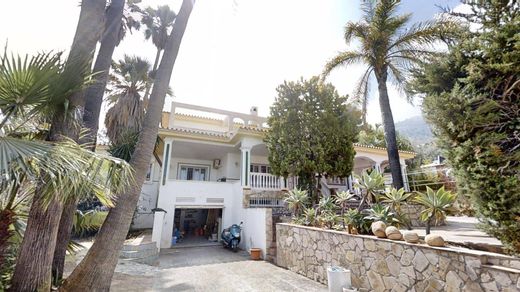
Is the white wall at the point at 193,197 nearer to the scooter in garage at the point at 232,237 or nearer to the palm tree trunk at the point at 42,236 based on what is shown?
the scooter in garage at the point at 232,237

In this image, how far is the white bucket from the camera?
5.58m

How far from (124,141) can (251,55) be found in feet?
26.4

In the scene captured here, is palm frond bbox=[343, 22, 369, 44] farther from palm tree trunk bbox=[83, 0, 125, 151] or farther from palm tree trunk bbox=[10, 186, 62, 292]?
palm tree trunk bbox=[10, 186, 62, 292]

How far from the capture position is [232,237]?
11.6m

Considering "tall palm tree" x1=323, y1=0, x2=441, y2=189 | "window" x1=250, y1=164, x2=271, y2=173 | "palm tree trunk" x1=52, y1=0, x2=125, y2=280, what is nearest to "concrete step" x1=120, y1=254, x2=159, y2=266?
"palm tree trunk" x1=52, y1=0, x2=125, y2=280

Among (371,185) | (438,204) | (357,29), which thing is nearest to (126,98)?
(357,29)

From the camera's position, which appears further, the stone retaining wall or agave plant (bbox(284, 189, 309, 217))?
agave plant (bbox(284, 189, 309, 217))

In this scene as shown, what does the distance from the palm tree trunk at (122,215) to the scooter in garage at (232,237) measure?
792 cm

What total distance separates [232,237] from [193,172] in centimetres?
695

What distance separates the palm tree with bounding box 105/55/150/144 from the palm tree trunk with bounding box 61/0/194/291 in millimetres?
8215

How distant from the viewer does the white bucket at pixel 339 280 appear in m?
5.58

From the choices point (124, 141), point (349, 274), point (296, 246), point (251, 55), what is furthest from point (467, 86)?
point (124, 141)

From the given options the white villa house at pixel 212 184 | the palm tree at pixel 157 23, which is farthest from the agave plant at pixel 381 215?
the palm tree at pixel 157 23

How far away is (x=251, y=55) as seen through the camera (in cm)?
788
